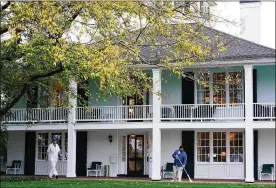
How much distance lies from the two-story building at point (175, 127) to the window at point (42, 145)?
0.05 metres

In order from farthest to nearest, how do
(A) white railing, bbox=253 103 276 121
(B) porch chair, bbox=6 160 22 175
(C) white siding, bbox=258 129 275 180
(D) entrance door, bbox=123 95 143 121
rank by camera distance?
(B) porch chair, bbox=6 160 22 175 < (D) entrance door, bbox=123 95 143 121 < (C) white siding, bbox=258 129 275 180 < (A) white railing, bbox=253 103 276 121

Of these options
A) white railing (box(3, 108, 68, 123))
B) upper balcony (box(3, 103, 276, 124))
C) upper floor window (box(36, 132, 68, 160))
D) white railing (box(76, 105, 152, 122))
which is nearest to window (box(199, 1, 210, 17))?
upper balcony (box(3, 103, 276, 124))

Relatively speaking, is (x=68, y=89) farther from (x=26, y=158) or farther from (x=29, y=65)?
(x=26, y=158)

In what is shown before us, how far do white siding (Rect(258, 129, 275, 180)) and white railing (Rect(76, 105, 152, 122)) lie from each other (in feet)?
17.2

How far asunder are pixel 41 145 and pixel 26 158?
1.02 meters

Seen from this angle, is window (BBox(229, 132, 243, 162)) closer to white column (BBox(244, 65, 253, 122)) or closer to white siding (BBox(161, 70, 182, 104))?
white column (BBox(244, 65, 253, 122))

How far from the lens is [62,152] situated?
1222 inches

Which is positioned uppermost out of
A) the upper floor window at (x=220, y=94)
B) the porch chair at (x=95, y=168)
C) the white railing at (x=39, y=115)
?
the upper floor window at (x=220, y=94)

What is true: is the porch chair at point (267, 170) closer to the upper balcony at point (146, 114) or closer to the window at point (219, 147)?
the window at point (219, 147)

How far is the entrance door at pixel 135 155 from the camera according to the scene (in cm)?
2978

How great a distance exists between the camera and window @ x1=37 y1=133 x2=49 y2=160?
31.4 m

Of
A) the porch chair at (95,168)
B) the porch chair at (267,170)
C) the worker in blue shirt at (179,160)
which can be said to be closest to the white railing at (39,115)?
the porch chair at (95,168)

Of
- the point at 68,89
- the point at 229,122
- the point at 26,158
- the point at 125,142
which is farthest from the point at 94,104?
the point at 68,89

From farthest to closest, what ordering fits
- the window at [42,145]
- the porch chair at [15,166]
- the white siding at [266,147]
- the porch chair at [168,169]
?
the window at [42,145]
the porch chair at [15,166]
the porch chair at [168,169]
the white siding at [266,147]
